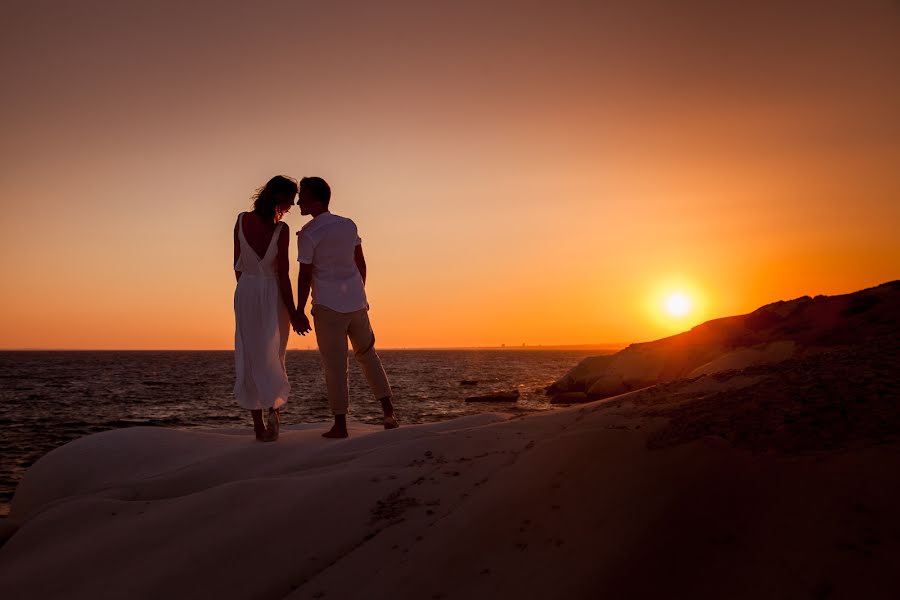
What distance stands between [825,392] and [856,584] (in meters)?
1.24

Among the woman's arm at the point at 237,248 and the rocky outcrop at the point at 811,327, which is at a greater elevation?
the woman's arm at the point at 237,248

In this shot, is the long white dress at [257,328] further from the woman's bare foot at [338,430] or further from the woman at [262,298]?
the woman's bare foot at [338,430]

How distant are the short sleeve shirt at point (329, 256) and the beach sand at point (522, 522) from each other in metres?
1.94

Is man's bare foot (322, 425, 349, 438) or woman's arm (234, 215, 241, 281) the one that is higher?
woman's arm (234, 215, 241, 281)

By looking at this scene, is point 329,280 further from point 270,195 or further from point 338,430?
point 338,430

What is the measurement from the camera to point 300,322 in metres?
5.23

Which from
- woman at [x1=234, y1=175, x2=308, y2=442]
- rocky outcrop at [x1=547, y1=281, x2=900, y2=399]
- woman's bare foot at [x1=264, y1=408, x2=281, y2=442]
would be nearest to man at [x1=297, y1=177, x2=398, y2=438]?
woman at [x1=234, y1=175, x2=308, y2=442]

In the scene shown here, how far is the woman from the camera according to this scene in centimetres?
507

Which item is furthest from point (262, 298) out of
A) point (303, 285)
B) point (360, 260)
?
point (360, 260)

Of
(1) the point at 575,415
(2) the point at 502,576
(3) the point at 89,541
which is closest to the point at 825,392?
(1) the point at 575,415

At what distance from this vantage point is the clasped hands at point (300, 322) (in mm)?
A: 5230

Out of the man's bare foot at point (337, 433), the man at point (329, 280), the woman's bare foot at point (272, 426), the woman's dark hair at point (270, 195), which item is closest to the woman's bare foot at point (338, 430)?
the man's bare foot at point (337, 433)

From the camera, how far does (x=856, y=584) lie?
4.85 ft

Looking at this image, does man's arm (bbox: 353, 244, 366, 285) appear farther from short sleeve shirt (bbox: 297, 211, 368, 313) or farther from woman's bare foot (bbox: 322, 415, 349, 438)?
woman's bare foot (bbox: 322, 415, 349, 438)
